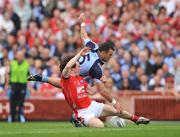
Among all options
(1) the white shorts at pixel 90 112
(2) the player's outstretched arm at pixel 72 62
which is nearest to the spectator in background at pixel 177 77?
(1) the white shorts at pixel 90 112

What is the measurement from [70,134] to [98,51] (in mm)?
3216

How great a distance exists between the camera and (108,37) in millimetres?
29062

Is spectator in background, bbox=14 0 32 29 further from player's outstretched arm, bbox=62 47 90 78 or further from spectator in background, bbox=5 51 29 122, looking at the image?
player's outstretched arm, bbox=62 47 90 78

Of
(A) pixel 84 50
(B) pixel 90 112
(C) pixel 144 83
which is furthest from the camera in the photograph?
(C) pixel 144 83

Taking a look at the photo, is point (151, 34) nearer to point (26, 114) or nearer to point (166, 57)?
point (166, 57)

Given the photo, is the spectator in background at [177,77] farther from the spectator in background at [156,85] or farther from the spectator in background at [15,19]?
the spectator in background at [15,19]

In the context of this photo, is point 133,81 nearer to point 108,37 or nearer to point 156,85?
point 156,85

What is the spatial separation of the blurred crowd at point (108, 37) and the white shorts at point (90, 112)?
753 centimetres

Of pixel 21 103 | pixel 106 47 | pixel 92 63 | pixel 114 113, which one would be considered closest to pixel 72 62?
pixel 92 63

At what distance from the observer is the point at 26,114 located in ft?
86.1

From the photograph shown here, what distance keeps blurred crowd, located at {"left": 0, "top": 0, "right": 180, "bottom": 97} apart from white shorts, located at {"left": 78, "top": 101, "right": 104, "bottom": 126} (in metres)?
7.53

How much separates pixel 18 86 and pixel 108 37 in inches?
188

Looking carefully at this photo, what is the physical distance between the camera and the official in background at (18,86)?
25.5 m

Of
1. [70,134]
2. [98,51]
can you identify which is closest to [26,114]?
[98,51]
